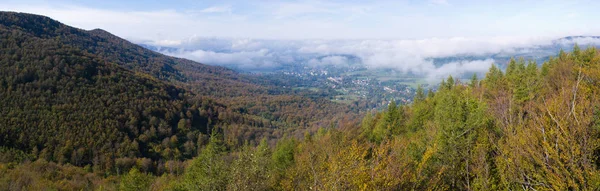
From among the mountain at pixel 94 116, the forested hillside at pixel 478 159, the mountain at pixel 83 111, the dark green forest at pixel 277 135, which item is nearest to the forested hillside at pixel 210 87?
the dark green forest at pixel 277 135

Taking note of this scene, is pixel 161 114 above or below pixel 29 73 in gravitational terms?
below

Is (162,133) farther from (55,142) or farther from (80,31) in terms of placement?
(80,31)

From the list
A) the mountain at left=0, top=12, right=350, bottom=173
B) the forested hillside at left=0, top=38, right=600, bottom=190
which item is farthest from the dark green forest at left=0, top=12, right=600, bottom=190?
the mountain at left=0, top=12, right=350, bottom=173

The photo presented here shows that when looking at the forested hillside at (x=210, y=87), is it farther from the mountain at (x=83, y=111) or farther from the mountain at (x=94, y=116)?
the mountain at (x=83, y=111)

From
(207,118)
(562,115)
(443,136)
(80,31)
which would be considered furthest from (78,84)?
(80,31)

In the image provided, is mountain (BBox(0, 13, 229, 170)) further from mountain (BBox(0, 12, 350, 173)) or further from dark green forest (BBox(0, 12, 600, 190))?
dark green forest (BBox(0, 12, 600, 190))

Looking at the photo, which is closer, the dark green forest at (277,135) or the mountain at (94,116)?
the dark green forest at (277,135)

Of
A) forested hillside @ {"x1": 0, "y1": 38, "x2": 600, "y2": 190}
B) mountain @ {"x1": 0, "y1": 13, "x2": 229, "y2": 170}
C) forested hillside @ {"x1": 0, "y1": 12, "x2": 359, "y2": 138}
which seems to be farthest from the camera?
forested hillside @ {"x1": 0, "y1": 12, "x2": 359, "y2": 138}

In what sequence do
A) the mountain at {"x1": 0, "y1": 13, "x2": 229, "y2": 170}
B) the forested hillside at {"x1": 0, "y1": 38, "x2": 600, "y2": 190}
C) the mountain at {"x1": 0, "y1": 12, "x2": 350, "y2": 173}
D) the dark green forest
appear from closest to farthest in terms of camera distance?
the forested hillside at {"x1": 0, "y1": 38, "x2": 600, "y2": 190} → the dark green forest → the mountain at {"x1": 0, "y1": 12, "x2": 350, "y2": 173} → the mountain at {"x1": 0, "y1": 13, "x2": 229, "y2": 170}
